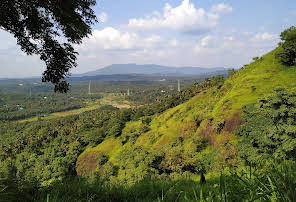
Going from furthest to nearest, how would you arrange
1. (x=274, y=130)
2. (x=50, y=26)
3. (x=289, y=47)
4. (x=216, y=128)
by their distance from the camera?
(x=289, y=47)
(x=216, y=128)
(x=274, y=130)
(x=50, y=26)

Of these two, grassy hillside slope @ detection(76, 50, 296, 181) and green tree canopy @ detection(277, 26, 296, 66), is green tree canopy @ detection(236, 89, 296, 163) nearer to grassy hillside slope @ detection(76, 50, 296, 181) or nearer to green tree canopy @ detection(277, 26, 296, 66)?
grassy hillside slope @ detection(76, 50, 296, 181)

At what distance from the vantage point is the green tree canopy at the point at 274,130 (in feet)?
48.4

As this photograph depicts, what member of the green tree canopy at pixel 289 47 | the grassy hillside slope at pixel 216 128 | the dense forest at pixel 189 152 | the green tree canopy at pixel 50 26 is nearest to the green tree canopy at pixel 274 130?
the dense forest at pixel 189 152

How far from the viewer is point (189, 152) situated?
105ft

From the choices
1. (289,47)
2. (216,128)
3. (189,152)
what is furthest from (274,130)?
(289,47)

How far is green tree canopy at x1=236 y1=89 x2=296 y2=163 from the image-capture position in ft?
48.4

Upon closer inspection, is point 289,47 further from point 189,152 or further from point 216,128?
point 189,152

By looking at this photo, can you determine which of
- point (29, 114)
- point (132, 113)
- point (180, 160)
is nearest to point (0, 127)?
point (29, 114)

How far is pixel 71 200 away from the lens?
273 centimetres

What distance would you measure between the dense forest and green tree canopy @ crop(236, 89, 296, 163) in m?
0.09

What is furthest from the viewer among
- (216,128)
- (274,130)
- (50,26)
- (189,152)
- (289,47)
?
(289,47)

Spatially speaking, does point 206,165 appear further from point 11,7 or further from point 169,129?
point 11,7

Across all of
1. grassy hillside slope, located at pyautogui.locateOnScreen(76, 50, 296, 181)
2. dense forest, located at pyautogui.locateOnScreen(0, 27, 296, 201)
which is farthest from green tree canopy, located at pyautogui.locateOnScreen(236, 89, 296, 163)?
grassy hillside slope, located at pyautogui.locateOnScreen(76, 50, 296, 181)

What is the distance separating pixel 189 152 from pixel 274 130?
1753 cm
